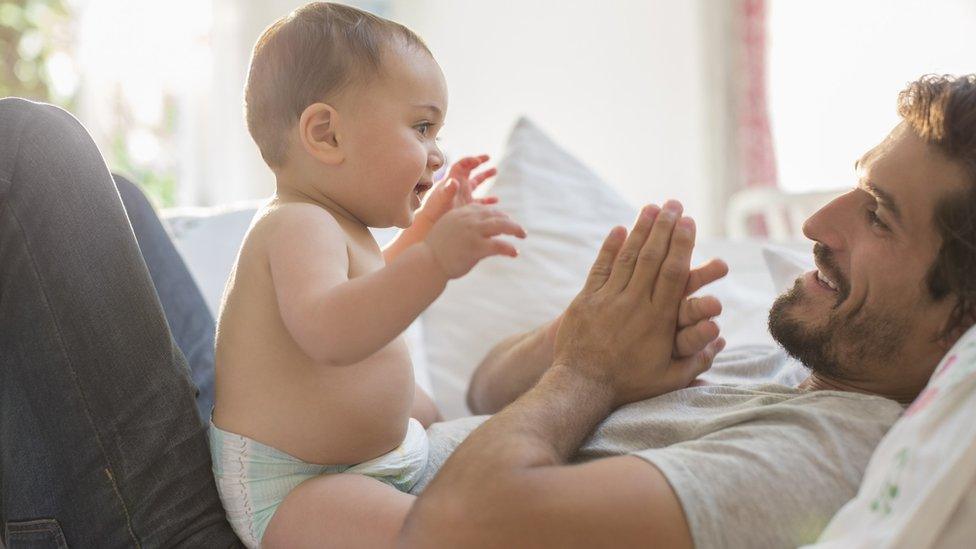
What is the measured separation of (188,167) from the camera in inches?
167

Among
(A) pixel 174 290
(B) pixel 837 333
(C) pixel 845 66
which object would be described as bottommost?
(A) pixel 174 290

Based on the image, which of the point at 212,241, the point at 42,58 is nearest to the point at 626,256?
the point at 212,241

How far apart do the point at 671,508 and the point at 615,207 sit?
1122 millimetres

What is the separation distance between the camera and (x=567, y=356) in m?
1.07

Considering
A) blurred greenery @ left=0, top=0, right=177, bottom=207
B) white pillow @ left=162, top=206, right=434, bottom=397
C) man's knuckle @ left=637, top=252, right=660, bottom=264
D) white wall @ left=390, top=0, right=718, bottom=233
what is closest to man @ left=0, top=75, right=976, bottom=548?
man's knuckle @ left=637, top=252, right=660, bottom=264

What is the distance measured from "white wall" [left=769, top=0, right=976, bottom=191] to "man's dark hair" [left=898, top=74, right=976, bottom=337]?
7.90 feet

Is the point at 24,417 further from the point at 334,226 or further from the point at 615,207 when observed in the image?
the point at 615,207

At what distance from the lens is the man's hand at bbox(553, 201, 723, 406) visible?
107 cm

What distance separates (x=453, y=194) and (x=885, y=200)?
0.54 metres

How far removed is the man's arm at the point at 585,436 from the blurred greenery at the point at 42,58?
372cm

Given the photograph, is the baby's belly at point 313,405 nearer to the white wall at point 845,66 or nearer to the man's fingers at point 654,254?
the man's fingers at point 654,254

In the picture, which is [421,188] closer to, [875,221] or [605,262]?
[605,262]

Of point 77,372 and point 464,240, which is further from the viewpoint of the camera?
point 77,372

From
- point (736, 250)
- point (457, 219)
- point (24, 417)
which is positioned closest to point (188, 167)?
point (736, 250)
